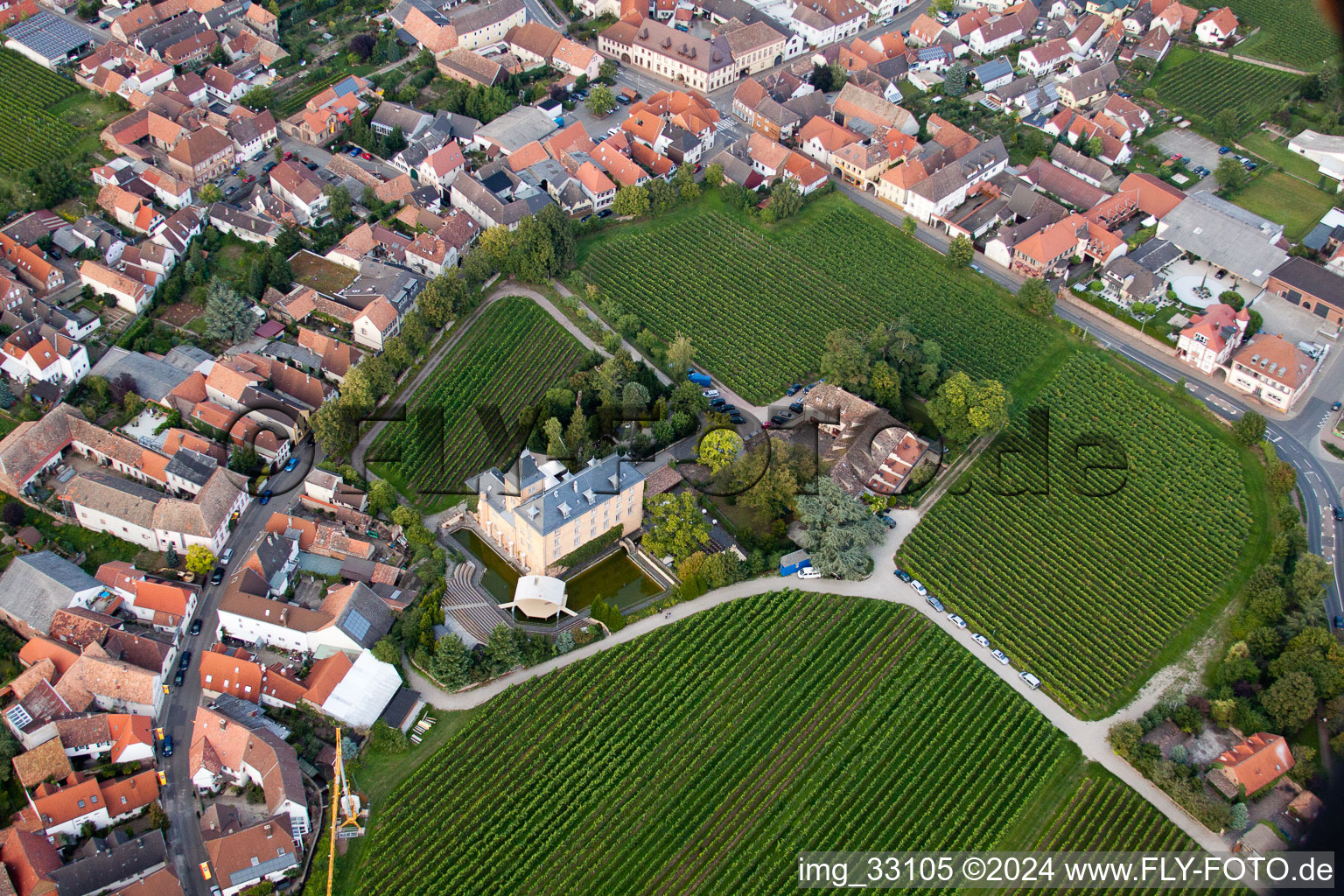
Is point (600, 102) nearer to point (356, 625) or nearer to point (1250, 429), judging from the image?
point (356, 625)

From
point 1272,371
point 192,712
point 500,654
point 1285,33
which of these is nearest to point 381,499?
point 500,654

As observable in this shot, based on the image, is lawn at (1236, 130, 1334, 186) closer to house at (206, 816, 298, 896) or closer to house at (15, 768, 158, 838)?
house at (206, 816, 298, 896)

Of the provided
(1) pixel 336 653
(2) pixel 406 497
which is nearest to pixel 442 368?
(2) pixel 406 497

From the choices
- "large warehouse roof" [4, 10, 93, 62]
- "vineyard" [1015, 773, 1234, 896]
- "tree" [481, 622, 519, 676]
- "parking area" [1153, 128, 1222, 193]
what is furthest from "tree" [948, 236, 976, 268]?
"large warehouse roof" [4, 10, 93, 62]

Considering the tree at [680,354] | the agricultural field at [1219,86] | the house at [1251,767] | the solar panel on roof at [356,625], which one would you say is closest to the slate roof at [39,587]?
the solar panel on roof at [356,625]

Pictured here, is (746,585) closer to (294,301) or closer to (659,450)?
(659,450)

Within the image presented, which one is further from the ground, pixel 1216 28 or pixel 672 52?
pixel 672 52
